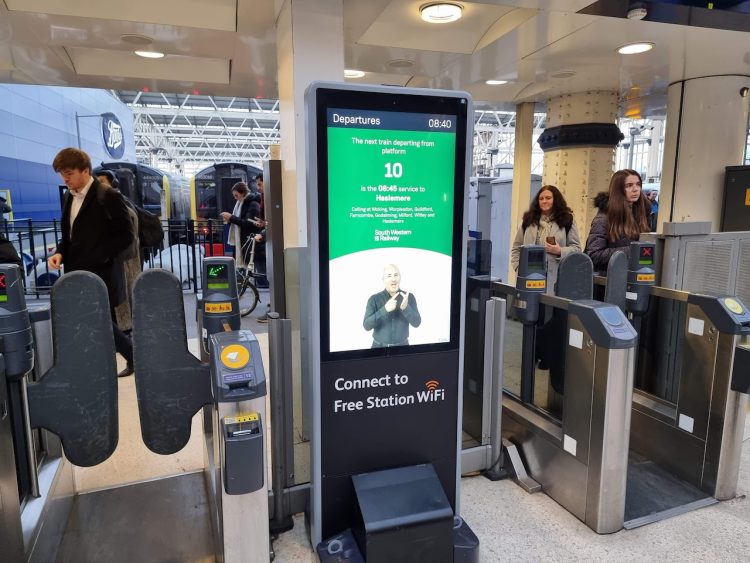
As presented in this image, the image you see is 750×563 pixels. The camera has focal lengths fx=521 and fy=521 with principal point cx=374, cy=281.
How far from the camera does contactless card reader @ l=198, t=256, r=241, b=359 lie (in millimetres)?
2213

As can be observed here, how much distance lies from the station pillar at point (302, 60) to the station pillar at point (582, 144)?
13.4ft

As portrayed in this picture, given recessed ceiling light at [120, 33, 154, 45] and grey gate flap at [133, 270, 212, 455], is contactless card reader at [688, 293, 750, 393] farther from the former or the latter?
recessed ceiling light at [120, 33, 154, 45]

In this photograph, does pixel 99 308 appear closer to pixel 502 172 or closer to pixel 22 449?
pixel 22 449

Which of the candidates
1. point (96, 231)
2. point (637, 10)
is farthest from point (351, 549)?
point (637, 10)

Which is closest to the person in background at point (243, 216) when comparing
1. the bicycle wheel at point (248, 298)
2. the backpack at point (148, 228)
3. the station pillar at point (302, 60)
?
the bicycle wheel at point (248, 298)

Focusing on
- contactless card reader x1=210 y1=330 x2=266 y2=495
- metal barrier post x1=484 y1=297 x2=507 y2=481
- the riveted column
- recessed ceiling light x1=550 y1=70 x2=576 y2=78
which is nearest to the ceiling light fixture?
recessed ceiling light x1=550 y1=70 x2=576 y2=78

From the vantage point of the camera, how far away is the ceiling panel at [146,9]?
3.23 metres

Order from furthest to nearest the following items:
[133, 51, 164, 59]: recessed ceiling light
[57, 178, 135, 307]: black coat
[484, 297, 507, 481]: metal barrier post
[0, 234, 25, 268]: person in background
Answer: [133, 51, 164, 59]: recessed ceiling light
[57, 178, 135, 307]: black coat
[0, 234, 25, 268]: person in background
[484, 297, 507, 481]: metal barrier post

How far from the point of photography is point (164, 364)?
87.2 inches

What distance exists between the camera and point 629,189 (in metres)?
3.51

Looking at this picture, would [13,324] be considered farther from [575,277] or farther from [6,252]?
[575,277]

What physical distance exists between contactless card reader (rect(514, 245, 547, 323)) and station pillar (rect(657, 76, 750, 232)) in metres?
3.11

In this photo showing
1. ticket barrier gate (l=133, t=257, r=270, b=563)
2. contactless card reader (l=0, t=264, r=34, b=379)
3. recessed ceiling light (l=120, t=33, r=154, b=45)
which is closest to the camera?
ticket barrier gate (l=133, t=257, r=270, b=563)

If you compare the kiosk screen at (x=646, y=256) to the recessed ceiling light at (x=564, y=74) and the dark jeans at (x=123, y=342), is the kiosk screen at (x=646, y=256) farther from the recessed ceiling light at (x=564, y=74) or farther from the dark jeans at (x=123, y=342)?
the dark jeans at (x=123, y=342)
